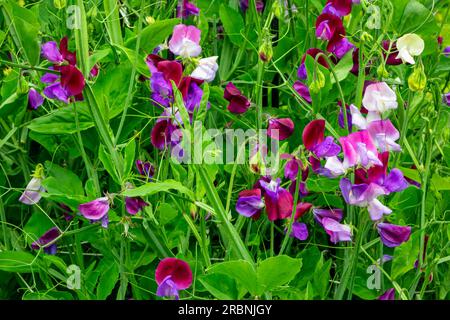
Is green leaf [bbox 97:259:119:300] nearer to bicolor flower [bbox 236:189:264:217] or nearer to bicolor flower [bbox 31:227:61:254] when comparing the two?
bicolor flower [bbox 31:227:61:254]

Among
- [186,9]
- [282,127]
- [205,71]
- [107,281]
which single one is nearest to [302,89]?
[282,127]

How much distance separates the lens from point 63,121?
1.18 meters

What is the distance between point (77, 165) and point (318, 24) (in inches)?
18.3

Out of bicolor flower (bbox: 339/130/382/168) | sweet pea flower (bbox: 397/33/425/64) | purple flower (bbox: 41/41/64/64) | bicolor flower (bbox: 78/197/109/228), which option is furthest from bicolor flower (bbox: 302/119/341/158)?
purple flower (bbox: 41/41/64/64)

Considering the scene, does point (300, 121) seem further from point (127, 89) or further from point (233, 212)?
point (127, 89)

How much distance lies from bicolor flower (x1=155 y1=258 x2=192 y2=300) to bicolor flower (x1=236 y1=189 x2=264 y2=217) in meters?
0.10

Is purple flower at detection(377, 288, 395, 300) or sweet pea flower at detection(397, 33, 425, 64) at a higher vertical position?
sweet pea flower at detection(397, 33, 425, 64)

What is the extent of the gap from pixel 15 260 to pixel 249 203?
1.21 ft

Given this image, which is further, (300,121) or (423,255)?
(300,121)

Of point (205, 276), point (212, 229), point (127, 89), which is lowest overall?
point (212, 229)

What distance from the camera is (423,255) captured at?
3.81 feet

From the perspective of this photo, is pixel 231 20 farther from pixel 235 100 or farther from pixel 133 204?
pixel 133 204

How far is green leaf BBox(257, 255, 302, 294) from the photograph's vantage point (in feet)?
3.02
